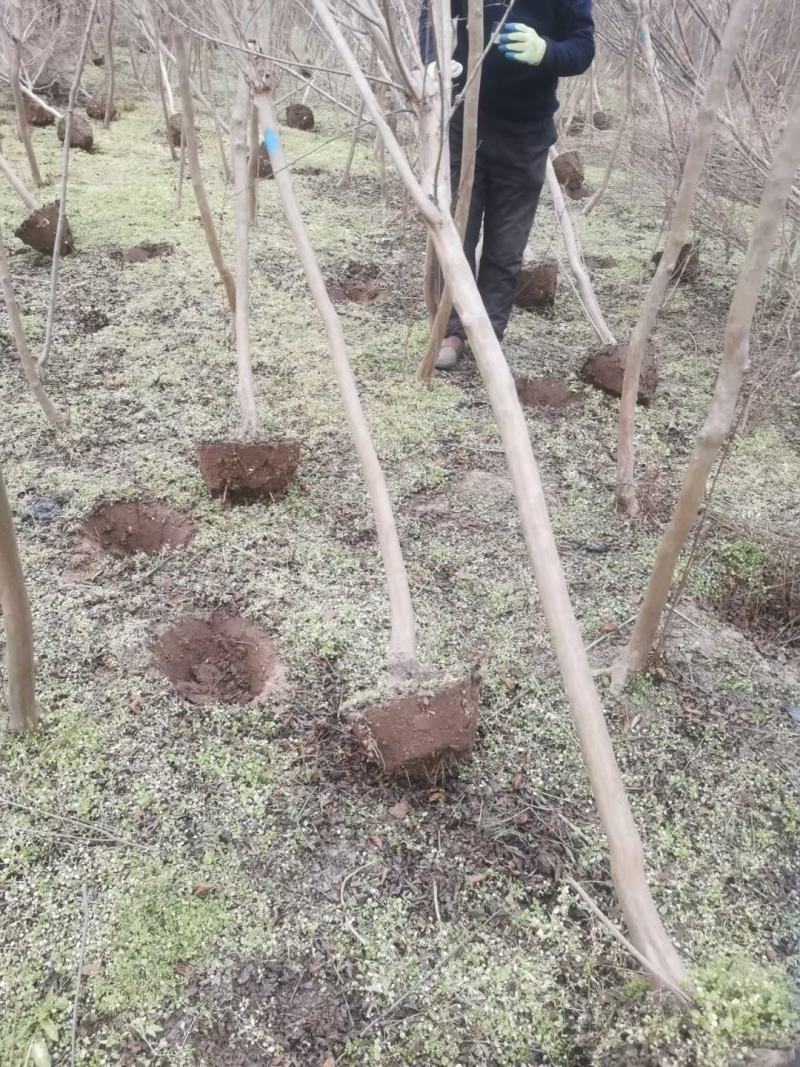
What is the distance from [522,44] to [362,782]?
8.44 ft

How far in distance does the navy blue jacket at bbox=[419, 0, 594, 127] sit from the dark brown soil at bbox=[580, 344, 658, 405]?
1.03 metres

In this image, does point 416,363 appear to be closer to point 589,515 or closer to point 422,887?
point 589,515

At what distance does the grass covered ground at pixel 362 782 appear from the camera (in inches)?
48.6

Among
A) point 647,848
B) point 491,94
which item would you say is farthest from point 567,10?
point 647,848

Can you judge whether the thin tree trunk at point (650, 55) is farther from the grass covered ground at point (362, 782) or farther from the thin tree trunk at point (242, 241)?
the thin tree trunk at point (242, 241)

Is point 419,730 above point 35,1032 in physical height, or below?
above

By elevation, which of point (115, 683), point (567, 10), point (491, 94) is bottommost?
point (115, 683)

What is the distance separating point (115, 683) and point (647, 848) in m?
1.32

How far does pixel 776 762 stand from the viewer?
1.71m

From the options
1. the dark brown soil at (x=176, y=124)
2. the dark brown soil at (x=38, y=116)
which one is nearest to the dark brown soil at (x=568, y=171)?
the dark brown soil at (x=176, y=124)

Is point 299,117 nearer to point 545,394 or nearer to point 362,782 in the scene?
point 545,394

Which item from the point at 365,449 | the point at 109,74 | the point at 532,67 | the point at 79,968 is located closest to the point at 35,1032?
the point at 79,968

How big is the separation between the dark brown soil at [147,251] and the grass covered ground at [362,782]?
1.36 m

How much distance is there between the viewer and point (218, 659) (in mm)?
2000
